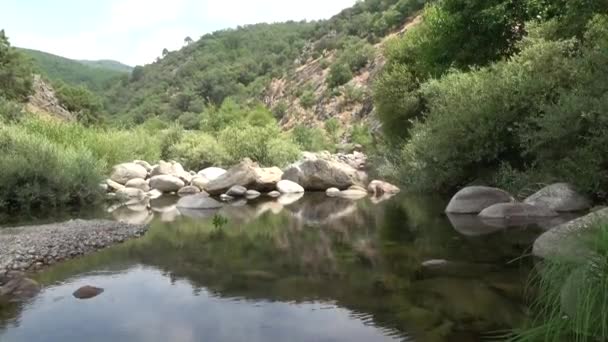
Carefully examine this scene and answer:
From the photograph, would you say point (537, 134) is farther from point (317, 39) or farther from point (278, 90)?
point (317, 39)

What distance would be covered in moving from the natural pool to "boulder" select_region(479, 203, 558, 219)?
1.28 metres

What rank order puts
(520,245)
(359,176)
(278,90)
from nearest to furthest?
1. (520,245)
2. (359,176)
3. (278,90)

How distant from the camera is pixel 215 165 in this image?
34312 millimetres

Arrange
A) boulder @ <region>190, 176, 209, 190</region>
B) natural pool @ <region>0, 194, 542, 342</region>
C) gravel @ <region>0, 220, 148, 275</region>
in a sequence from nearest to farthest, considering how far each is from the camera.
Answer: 1. natural pool @ <region>0, 194, 542, 342</region>
2. gravel @ <region>0, 220, 148, 275</region>
3. boulder @ <region>190, 176, 209, 190</region>

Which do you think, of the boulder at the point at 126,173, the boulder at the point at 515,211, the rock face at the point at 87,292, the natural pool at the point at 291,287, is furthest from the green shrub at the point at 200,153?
the rock face at the point at 87,292

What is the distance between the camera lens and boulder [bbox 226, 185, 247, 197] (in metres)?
24.0

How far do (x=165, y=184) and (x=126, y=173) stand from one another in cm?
244

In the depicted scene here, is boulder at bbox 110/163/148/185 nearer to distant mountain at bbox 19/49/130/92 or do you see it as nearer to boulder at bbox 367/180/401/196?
boulder at bbox 367/180/401/196

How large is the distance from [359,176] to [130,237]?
15.4 metres

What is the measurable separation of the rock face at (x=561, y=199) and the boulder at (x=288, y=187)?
12.6 meters

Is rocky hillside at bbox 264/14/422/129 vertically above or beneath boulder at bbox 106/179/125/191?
above

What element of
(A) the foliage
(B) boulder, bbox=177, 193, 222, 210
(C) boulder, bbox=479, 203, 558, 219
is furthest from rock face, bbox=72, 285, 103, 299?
(A) the foliage

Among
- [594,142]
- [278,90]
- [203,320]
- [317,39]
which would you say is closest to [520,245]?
[594,142]

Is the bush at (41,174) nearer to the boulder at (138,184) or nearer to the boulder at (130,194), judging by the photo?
the boulder at (130,194)
